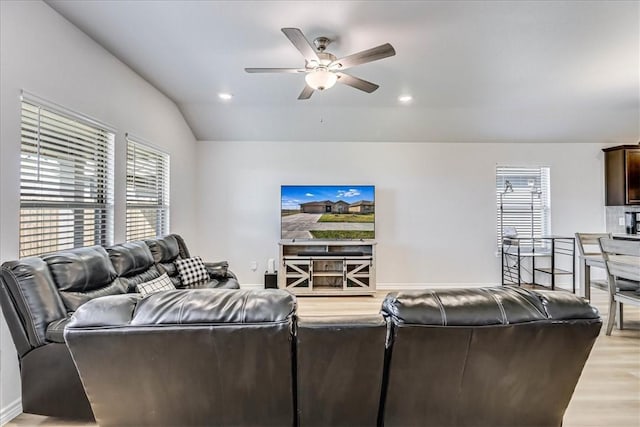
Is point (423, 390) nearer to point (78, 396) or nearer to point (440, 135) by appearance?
point (78, 396)

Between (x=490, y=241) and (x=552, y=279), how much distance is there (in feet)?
3.24

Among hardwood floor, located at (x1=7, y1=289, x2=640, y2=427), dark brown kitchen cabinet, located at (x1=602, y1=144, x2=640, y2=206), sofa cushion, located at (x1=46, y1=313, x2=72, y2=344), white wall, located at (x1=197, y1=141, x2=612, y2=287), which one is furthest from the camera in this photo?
white wall, located at (x1=197, y1=141, x2=612, y2=287)

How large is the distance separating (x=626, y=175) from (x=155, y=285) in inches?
268

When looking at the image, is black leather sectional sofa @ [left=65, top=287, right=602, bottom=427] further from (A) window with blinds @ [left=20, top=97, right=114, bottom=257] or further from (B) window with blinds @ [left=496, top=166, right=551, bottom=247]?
(B) window with blinds @ [left=496, top=166, right=551, bottom=247]

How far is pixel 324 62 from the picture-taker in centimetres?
265

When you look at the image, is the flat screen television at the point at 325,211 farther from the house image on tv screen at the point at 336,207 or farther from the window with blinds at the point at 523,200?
the window with blinds at the point at 523,200

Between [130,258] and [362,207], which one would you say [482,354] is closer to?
[130,258]

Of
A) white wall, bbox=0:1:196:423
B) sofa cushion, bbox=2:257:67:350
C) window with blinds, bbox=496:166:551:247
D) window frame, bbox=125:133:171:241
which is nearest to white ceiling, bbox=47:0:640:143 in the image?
white wall, bbox=0:1:196:423

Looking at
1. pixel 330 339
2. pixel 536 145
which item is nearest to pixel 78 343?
pixel 330 339

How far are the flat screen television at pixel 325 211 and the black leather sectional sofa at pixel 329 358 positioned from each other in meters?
3.95

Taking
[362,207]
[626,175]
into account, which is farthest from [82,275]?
[626,175]

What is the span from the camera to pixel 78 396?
6.25 ft

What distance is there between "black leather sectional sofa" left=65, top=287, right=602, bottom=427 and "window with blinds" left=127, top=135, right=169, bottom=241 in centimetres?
280

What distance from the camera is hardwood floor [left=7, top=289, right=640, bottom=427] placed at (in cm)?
201
